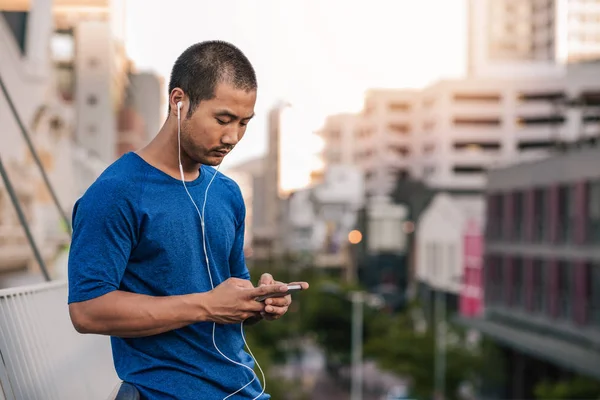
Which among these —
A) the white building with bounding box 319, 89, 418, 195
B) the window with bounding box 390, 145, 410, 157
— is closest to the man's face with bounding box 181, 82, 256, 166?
the white building with bounding box 319, 89, 418, 195

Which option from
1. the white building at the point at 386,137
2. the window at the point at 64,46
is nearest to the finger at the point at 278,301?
the window at the point at 64,46

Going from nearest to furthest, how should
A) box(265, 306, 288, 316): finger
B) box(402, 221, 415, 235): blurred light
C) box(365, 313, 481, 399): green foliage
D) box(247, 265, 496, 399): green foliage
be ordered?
box(265, 306, 288, 316): finger, box(365, 313, 481, 399): green foliage, box(247, 265, 496, 399): green foliage, box(402, 221, 415, 235): blurred light

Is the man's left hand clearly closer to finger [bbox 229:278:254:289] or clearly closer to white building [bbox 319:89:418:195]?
finger [bbox 229:278:254:289]

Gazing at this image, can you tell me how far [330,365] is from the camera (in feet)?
248

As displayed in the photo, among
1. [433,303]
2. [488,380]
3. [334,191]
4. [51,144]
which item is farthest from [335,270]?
[51,144]

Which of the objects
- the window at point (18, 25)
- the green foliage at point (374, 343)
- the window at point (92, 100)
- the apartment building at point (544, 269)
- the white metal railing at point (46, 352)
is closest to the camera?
the white metal railing at point (46, 352)

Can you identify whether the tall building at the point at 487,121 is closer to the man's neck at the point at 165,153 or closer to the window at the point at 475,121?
the window at the point at 475,121

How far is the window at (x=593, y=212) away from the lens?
130ft

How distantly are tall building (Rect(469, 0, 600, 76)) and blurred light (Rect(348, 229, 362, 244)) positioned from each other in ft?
82.4

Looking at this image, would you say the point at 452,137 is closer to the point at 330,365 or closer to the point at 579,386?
the point at 330,365

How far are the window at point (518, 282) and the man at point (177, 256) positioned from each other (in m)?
47.2

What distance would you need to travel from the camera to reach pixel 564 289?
43.3 m

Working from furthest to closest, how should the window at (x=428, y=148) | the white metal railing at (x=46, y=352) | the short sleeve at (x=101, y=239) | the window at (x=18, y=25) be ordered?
the window at (x=428, y=148) < the window at (x=18, y=25) < the white metal railing at (x=46, y=352) < the short sleeve at (x=101, y=239)

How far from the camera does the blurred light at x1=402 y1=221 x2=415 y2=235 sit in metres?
111
